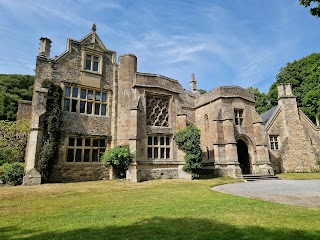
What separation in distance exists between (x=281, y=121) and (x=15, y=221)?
27.7 m

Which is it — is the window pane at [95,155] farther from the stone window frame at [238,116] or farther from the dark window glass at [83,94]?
the stone window frame at [238,116]

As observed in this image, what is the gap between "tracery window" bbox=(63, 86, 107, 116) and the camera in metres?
16.8

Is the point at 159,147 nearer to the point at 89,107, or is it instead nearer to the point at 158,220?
the point at 89,107

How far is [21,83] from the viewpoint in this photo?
4438cm

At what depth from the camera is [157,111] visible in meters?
18.6

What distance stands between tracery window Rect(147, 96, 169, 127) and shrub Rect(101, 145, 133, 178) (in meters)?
3.34

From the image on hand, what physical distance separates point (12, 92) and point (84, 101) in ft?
105

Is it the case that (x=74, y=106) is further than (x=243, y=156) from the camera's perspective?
No

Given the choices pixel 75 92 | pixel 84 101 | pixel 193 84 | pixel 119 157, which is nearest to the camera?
pixel 119 157

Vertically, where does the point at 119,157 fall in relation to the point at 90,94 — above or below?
below

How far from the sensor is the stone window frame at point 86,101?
54.9 ft

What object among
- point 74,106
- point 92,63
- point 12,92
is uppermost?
point 12,92

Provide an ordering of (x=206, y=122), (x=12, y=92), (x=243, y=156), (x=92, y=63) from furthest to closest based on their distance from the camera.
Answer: (x=12, y=92) → (x=243, y=156) → (x=206, y=122) → (x=92, y=63)

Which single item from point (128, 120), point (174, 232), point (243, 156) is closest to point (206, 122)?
point (243, 156)
